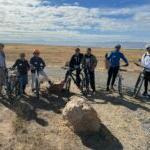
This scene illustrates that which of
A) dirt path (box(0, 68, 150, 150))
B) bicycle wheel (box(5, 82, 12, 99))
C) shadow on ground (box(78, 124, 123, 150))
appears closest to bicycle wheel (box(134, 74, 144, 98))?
dirt path (box(0, 68, 150, 150))

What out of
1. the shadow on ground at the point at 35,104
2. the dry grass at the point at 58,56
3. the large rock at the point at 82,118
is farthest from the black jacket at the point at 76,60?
the dry grass at the point at 58,56

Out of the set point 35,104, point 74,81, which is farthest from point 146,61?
point 35,104

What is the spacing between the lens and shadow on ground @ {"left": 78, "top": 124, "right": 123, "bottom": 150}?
12.5 m

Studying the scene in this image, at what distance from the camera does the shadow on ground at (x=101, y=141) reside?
40.9ft

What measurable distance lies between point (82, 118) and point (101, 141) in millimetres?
897

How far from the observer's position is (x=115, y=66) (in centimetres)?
1734

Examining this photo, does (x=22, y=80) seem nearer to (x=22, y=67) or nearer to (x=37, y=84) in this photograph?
(x=22, y=67)

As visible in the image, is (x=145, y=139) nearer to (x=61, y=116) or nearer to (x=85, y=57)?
(x=61, y=116)

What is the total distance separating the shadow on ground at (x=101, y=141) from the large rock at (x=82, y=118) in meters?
0.20

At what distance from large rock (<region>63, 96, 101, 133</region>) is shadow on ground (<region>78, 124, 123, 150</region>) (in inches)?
7.7

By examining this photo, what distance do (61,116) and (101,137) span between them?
188 centimetres

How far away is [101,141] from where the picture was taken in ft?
41.9

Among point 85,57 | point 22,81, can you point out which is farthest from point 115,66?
point 22,81

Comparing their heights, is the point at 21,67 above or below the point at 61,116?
above
